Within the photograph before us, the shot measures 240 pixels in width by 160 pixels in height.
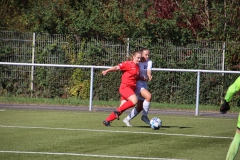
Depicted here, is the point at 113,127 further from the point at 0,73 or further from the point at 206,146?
the point at 0,73

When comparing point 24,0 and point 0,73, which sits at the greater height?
point 24,0

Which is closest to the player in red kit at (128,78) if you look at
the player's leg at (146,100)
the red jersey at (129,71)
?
the red jersey at (129,71)

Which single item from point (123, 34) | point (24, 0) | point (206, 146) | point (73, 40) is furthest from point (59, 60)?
point (206, 146)

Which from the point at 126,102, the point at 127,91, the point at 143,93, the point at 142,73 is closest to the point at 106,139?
the point at 126,102

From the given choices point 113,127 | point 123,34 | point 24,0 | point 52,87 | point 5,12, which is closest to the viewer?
point 113,127

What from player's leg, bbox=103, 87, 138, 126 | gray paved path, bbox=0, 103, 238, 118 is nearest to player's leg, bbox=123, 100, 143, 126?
player's leg, bbox=103, 87, 138, 126

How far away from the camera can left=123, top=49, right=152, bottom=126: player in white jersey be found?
15.8 meters

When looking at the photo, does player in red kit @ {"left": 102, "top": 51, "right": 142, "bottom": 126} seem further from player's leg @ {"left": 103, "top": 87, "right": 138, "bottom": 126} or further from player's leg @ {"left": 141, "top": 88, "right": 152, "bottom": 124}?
player's leg @ {"left": 141, "top": 88, "right": 152, "bottom": 124}

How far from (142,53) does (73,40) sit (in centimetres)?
1183

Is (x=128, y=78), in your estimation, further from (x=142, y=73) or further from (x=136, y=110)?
(x=136, y=110)

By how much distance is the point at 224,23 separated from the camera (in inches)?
1102

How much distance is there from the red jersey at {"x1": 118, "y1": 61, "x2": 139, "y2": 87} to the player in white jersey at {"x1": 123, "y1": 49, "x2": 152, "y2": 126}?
0.26 meters

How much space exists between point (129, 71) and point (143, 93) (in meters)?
0.65

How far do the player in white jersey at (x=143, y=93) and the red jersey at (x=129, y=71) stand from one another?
26 centimetres
